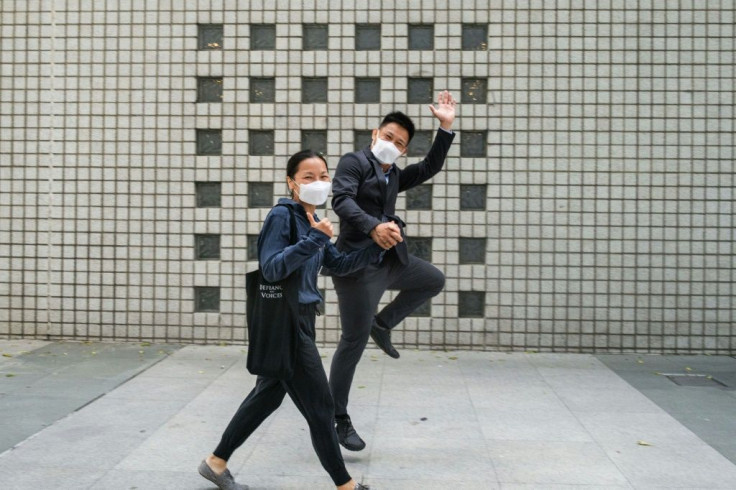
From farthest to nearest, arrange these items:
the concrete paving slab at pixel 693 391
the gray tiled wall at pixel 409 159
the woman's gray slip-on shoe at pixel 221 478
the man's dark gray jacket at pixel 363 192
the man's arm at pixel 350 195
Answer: the gray tiled wall at pixel 409 159, the concrete paving slab at pixel 693 391, the man's dark gray jacket at pixel 363 192, the man's arm at pixel 350 195, the woman's gray slip-on shoe at pixel 221 478

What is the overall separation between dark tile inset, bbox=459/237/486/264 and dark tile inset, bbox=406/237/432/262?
1.00ft

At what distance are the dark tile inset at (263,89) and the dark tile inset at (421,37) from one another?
1404 millimetres

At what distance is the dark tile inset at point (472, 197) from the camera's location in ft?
23.9

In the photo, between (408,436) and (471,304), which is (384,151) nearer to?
(408,436)

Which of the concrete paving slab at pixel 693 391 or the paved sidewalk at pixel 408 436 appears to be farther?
the concrete paving slab at pixel 693 391

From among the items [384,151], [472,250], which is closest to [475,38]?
[472,250]

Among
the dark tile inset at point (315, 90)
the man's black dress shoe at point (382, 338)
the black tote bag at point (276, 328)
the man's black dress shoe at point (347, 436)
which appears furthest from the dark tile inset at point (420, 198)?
the black tote bag at point (276, 328)

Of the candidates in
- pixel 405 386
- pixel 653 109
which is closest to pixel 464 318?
pixel 405 386

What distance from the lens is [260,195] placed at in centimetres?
739

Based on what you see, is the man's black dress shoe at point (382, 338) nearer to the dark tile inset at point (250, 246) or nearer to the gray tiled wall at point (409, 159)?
the gray tiled wall at point (409, 159)

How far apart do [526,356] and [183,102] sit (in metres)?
4.14

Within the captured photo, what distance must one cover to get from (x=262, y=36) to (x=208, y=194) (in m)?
1.64

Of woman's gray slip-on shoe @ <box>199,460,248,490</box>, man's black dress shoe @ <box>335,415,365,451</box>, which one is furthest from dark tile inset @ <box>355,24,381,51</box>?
woman's gray slip-on shoe @ <box>199,460,248,490</box>

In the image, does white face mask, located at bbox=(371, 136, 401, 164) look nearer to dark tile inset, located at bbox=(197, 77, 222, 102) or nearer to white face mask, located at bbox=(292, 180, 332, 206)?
white face mask, located at bbox=(292, 180, 332, 206)
